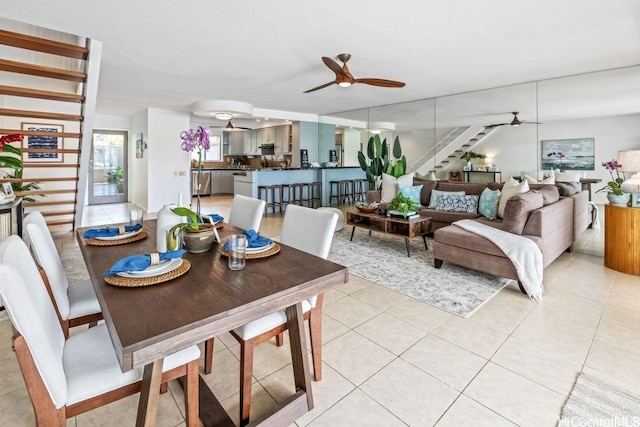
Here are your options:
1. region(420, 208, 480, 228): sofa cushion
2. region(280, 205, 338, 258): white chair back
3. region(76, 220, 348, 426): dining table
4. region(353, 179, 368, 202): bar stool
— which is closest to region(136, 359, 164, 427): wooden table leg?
region(76, 220, 348, 426): dining table

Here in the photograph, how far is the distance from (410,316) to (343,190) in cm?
643

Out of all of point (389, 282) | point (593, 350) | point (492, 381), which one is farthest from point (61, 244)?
point (593, 350)

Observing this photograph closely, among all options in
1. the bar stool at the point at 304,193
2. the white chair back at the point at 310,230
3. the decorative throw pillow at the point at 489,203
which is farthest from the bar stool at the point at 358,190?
the white chair back at the point at 310,230

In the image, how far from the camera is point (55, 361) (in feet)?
3.38

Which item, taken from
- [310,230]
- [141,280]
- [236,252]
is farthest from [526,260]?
[141,280]

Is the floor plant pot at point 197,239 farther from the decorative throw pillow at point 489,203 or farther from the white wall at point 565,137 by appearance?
the white wall at point 565,137

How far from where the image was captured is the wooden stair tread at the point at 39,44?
2723mm

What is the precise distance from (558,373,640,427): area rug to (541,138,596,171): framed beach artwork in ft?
13.1

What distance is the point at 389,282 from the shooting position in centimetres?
321

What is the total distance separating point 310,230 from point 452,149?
4935 mm

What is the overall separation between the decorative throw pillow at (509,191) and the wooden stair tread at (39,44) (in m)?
4.96

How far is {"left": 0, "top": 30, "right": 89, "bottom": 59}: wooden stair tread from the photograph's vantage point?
2723 mm

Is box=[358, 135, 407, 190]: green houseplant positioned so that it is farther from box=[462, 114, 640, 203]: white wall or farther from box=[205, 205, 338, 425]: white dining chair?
Result: box=[205, 205, 338, 425]: white dining chair

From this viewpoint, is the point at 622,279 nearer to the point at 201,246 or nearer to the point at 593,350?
the point at 593,350
